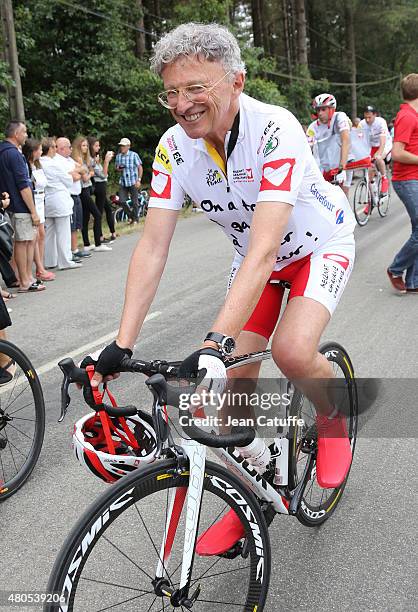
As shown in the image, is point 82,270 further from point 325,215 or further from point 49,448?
point 325,215

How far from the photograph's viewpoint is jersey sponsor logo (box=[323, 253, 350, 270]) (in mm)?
3064

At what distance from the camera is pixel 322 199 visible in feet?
10.0

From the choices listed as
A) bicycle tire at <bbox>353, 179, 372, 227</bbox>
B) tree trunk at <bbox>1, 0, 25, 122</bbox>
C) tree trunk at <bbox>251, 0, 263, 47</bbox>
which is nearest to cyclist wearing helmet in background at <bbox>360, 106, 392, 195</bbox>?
bicycle tire at <bbox>353, 179, 372, 227</bbox>

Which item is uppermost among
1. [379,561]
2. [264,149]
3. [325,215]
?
[264,149]

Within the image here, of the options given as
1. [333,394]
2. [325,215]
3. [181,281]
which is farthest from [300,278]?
[181,281]

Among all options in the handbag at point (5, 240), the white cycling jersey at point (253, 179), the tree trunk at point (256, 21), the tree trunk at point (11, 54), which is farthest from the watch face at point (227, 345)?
the tree trunk at point (256, 21)

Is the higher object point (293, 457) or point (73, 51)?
point (73, 51)

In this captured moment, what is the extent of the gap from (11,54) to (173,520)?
13.2 m

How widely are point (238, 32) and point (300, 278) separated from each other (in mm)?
27787

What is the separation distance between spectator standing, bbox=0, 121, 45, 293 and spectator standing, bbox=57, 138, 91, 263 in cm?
168

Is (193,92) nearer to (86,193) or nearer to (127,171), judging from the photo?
(86,193)

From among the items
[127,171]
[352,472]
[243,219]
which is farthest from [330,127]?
[243,219]

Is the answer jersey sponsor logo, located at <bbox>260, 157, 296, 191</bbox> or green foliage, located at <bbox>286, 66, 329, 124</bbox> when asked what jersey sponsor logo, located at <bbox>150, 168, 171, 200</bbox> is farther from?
green foliage, located at <bbox>286, 66, 329, 124</bbox>

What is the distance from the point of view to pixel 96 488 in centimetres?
389
